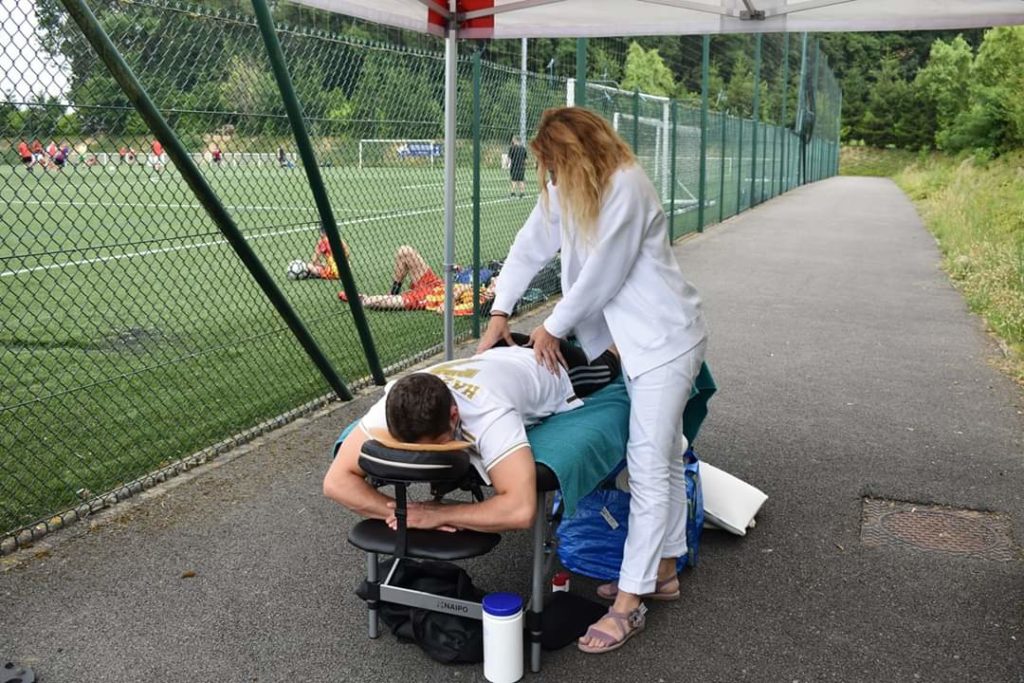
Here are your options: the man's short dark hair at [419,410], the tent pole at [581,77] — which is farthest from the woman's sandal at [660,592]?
the tent pole at [581,77]

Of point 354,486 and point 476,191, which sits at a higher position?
point 476,191

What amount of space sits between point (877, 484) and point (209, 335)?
5593 millimetres

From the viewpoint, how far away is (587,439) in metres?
3.50

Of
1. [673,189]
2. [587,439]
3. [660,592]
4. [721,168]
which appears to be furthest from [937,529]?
[721,168]

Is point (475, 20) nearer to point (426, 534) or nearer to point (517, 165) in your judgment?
point (426, 534)

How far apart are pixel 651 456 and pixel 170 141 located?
2.66 meters

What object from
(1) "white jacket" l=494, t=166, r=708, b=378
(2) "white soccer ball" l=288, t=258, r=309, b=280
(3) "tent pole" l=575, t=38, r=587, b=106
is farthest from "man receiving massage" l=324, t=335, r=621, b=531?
(3) "tent pole" l=575, t=38, r=587, b=106

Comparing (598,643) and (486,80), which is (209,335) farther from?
(598,643)

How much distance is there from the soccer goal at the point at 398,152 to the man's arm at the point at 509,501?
17.7ft

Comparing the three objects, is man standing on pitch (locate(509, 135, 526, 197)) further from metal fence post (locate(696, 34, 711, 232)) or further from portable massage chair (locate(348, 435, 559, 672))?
metal fence post (locate(696, 34, 711, 232))

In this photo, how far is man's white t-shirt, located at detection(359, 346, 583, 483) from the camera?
10.7ft

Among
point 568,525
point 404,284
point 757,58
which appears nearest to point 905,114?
point 757,58

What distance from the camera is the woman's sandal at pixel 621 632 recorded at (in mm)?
3484

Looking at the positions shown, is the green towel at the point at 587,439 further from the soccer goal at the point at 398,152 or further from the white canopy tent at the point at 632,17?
the soccer goal at the point at 398,152
